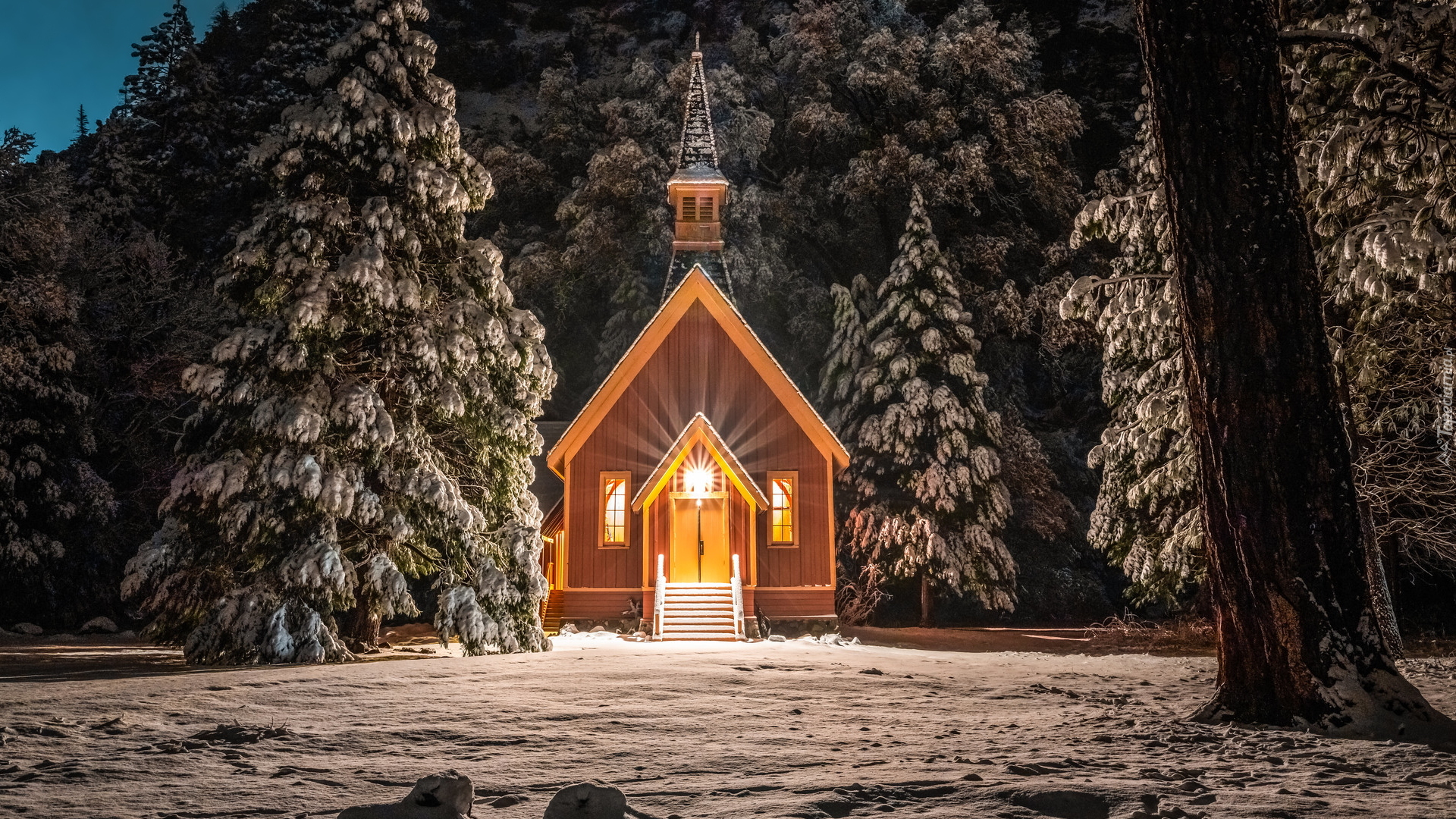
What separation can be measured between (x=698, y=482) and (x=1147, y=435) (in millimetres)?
9335

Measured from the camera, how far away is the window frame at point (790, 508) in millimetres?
22469

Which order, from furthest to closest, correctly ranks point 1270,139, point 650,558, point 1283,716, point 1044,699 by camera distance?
1. point 650,558
2. point 1044,699
3. point 1270,139
4. point 1283,716

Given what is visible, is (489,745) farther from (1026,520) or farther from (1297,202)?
(1026,520)

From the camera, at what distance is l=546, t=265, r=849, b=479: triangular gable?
22.7m

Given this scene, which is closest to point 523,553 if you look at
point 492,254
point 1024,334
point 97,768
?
point 492,254

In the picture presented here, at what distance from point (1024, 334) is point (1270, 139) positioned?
2509 cm

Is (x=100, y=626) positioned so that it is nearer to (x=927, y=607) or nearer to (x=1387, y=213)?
(x=927, y=607)

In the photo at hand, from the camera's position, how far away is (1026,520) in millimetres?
27562

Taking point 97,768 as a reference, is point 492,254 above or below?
above

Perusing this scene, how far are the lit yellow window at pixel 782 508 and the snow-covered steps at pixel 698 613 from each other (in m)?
1.70

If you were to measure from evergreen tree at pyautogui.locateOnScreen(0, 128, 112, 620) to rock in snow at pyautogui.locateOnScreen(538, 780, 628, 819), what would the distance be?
23549mm

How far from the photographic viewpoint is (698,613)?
20516 millimetres

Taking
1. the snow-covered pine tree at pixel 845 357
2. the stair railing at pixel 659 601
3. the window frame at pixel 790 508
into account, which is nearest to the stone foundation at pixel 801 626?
the window frame at pixel 790 508

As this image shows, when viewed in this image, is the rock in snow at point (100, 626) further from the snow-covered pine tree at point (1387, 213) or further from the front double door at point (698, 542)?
the snow-covered pine tree at point (1387, 213)
